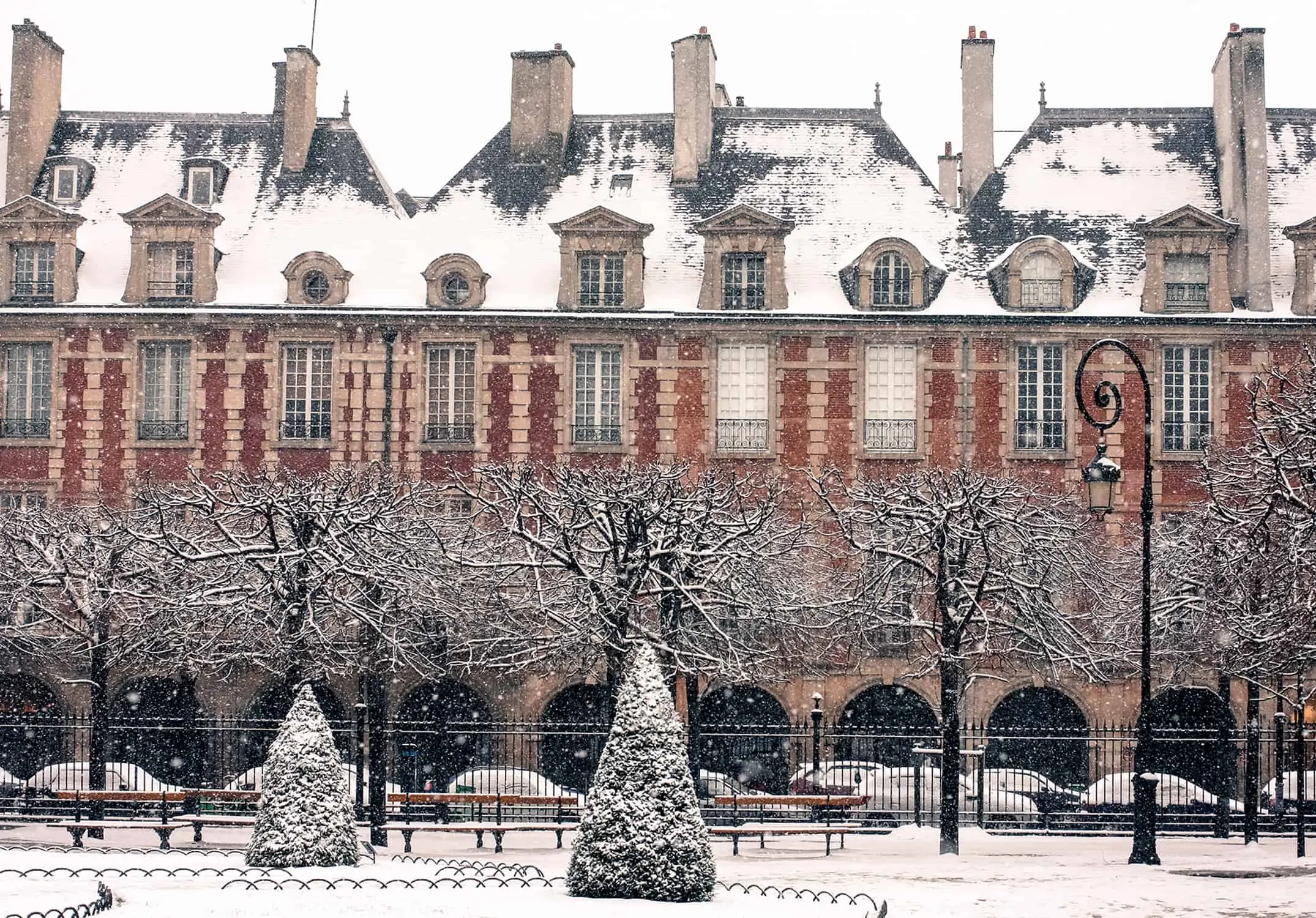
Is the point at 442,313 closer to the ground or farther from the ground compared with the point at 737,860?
farther from the ground

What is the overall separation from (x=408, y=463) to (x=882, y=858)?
626 inches

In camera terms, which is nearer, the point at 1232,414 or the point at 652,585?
the point at 652,585

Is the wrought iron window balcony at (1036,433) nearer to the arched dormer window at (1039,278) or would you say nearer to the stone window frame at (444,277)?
the arched dormer window at (1039,278)

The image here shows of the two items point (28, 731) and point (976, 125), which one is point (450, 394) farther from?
point (976, 125)

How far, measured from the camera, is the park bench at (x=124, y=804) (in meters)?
21.9

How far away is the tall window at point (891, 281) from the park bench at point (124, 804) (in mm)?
16535

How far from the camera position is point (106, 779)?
2759 cm

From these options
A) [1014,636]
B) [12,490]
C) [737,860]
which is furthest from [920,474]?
[12,490]

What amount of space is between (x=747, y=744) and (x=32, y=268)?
16.1 metres

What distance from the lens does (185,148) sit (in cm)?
3856

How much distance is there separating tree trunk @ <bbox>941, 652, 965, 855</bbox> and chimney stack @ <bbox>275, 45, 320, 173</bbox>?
19235 millimetres

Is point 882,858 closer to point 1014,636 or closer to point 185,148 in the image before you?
point 1014,636

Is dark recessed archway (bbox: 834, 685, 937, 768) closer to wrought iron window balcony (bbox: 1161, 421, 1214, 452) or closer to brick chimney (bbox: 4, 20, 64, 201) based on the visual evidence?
wrought iron window balcony (bbox: 1161, 421, 1214, 452)

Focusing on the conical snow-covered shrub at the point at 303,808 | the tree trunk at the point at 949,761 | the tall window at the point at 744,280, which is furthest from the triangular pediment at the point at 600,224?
the conical snow-covered shrub at the point at 303,808
